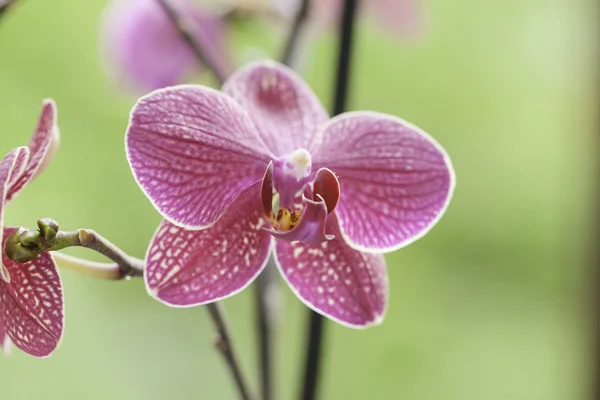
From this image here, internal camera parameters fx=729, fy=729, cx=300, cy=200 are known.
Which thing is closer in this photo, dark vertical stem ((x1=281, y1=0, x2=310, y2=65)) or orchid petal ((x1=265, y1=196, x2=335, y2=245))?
orchid petal ((x1=265, y1=196, x2=335, y2=245))

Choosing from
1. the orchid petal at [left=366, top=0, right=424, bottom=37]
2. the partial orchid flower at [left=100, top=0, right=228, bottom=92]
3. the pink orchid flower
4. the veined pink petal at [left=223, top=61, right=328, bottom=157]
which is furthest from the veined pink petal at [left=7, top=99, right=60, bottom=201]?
the orchid petal at [left=366, top=0, right=424, bottom=37]

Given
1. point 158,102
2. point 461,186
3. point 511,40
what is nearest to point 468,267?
point 461,186

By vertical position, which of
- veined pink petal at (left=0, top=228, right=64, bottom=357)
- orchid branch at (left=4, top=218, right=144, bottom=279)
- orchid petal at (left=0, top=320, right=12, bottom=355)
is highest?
orchid branch at (left=4, top=218, right=144, bottom=279)

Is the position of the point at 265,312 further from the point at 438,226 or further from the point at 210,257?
the point at 438,226

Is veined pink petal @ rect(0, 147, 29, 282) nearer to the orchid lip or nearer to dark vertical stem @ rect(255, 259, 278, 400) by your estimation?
the orchid lip

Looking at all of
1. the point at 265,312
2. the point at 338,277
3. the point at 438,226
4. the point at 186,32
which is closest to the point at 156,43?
the point at 186,32

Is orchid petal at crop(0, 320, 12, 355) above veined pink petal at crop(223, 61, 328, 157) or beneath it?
beneath

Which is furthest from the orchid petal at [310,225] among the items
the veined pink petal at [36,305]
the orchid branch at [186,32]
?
the orchid branch at [186,32]
